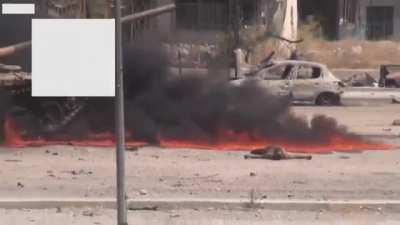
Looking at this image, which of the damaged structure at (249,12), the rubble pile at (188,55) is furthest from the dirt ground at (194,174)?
the damaged structure at (249,12)

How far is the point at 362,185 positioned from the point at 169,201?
9.90 feet

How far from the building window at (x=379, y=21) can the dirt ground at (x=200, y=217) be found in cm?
4781

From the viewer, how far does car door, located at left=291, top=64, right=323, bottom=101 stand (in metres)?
26.9

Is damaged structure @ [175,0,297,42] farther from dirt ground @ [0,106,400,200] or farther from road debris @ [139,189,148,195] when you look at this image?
road debris @ [139,189,148,195]

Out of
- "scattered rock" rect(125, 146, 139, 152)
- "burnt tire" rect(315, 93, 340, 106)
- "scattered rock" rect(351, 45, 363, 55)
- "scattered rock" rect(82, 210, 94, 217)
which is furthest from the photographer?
"scattered rock" rect(351, 45, 363, 55)

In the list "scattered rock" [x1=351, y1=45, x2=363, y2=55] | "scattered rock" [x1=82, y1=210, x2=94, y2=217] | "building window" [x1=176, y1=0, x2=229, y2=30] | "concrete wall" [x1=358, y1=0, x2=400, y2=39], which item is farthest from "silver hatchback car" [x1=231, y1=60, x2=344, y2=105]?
"concrete wall" [x1=358, y1=0, x2=400, y2=39]

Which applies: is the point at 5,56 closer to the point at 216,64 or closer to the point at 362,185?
the point at 216,64

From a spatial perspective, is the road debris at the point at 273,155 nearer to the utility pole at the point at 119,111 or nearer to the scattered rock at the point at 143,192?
the scattered rock at the point at 143,192

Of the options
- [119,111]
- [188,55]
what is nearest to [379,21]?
[188,55]

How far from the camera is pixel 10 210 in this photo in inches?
351

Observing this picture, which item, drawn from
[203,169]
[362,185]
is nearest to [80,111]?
[203,169]

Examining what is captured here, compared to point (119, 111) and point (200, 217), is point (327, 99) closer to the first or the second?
point (200, 217)

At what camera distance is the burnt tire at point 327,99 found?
89.5ft
